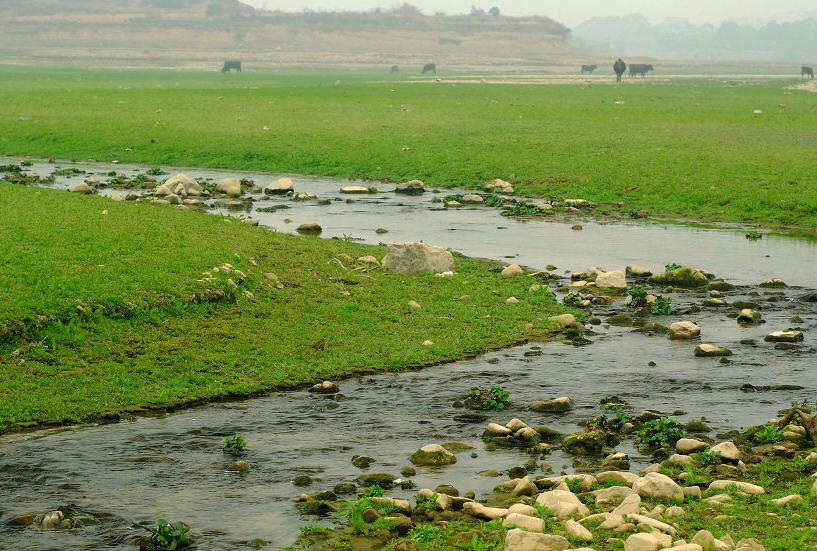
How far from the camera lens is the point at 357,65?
6781 inches

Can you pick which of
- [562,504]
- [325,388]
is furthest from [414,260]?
[562,504]

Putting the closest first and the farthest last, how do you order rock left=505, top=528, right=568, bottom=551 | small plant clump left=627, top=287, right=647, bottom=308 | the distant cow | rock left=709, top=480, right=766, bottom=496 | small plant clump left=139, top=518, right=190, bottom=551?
1. rock left=505, top=528, right=568, bottom=551
2. small plant clump left=139, top=518, right=190, bottom=551
3. rock left=709, top=480, right=766, bottom=496
4. small plant clump left=627, top=287, right=647, bottom=308
5. the distant cow

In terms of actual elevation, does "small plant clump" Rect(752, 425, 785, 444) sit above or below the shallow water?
above

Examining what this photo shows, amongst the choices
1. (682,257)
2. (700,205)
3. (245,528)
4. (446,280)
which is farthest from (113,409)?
(700,205)

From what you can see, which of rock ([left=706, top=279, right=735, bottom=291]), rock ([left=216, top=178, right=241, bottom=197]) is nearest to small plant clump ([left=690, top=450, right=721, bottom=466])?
rock ([left=706, top=279, right=735, bottom=291])

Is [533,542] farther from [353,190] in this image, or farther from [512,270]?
[353,190]

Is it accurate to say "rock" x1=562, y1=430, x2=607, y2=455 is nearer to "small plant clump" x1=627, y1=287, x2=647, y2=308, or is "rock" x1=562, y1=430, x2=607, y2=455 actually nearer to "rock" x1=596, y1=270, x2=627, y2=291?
"small plant clump" x1=627, y1=287, x2=647, y2=308

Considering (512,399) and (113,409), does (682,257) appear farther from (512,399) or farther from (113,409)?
(113,409)

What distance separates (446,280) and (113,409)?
869 cm

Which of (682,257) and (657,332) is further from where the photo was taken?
(682,257)

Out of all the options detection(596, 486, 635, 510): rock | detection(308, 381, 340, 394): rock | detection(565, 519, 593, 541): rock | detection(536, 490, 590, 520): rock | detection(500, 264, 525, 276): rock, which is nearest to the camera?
detection(565, 519, 593, 541): rock

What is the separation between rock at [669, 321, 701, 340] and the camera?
17438 mm

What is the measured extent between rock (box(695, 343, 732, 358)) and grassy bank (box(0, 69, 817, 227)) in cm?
1376

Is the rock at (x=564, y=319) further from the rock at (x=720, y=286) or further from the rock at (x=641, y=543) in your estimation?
the rock at (x=641, y=543)
